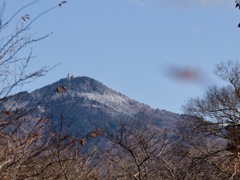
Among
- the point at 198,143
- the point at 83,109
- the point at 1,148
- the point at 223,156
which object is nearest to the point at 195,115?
the point at 198,143

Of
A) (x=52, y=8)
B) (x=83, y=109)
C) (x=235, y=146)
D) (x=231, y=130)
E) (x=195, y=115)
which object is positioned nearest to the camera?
(x=52, y=8)

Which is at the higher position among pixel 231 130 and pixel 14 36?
pixel 231 130

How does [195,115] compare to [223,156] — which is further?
[195,115]

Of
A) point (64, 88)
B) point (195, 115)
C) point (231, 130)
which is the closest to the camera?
point (64, 88)

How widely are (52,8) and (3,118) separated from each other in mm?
1402

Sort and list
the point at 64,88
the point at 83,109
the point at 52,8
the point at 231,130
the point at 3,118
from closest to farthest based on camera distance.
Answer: the point at 52,8
the point at 3,118
the point at 64,88
the point at 231,130
the point at 83,109

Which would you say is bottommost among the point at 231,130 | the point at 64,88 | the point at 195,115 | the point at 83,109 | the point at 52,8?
the point at 64,88

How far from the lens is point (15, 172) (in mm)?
5707

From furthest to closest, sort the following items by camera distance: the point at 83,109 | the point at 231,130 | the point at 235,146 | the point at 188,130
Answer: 1. the point at 83,109
2. the point at 188,130
3. the point at 231,130
4. the point at 235,146

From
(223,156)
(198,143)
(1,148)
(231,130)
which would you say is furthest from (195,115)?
(1,148)

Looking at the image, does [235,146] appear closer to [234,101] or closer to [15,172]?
[234,101]

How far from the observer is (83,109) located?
198 metres

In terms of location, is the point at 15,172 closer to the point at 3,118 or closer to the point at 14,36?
the point at 3,118

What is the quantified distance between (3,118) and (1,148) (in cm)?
128
